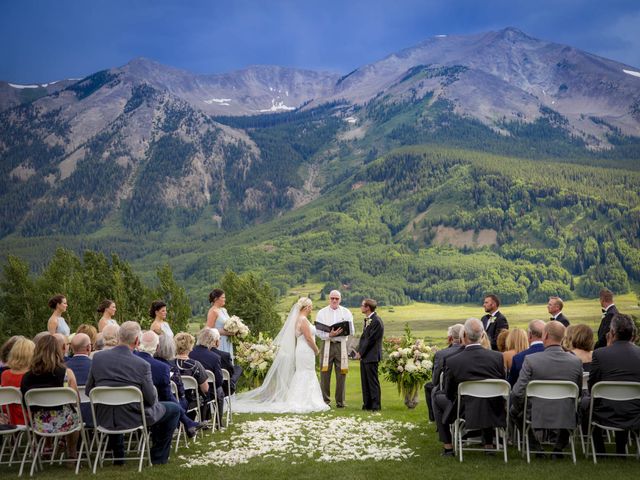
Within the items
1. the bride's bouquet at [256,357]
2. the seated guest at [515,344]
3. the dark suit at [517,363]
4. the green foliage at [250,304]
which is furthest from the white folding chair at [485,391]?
the green foliage at [250,304]

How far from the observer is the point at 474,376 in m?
10.7

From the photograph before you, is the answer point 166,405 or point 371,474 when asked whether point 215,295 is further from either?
point 371,474

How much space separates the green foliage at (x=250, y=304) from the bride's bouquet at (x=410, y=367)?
66776mm

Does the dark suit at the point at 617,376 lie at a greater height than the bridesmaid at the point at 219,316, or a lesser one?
lesser

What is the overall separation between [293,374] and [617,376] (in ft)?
32.9

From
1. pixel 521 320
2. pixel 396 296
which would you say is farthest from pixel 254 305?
pixel 396 296

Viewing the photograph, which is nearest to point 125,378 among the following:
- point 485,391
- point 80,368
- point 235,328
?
point 80,368

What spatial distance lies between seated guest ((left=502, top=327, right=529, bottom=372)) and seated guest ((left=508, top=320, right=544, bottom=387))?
131 mm

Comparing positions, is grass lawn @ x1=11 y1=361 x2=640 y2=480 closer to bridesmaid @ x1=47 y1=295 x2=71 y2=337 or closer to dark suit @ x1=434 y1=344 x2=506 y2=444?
dark suit @ x1=434 y1=344 x2=506 y2=444

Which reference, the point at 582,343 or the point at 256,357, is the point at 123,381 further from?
the point at 256,357

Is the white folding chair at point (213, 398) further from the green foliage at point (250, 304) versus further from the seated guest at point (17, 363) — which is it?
the green foliage at point (250, 304)

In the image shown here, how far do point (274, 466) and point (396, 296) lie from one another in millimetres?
189977

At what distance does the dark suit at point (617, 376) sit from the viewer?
33.0ft

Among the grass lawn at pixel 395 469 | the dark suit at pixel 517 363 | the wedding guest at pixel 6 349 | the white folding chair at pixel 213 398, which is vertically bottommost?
the grass lawn at pixel 395 469
